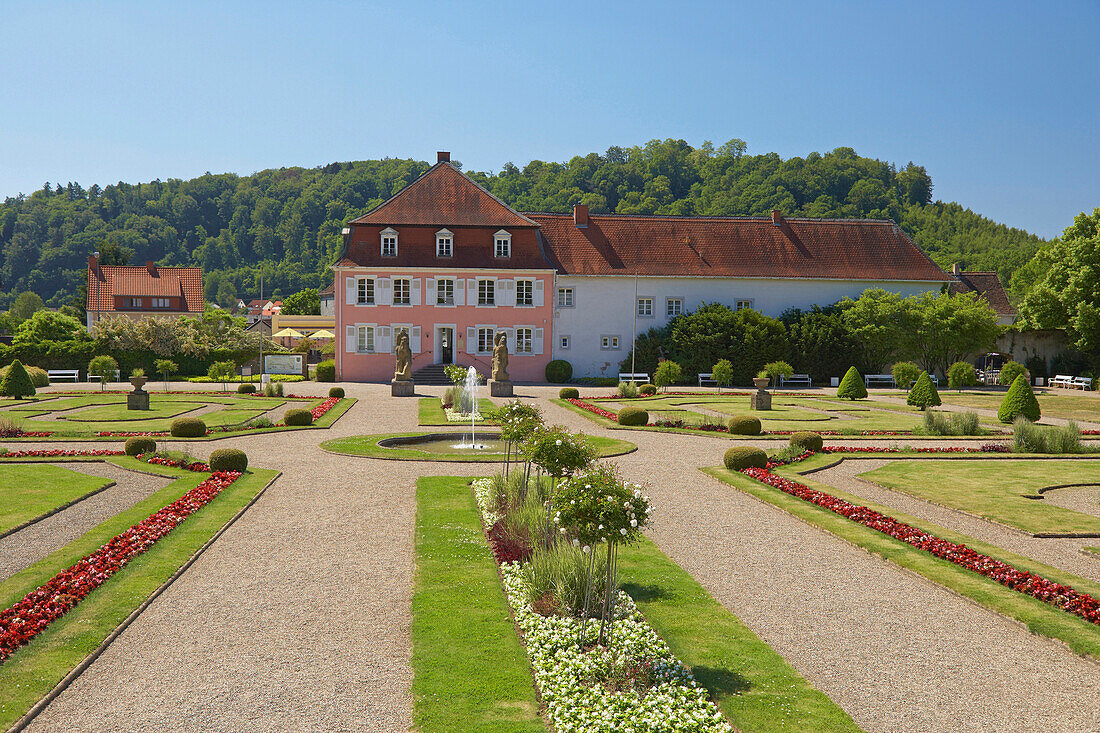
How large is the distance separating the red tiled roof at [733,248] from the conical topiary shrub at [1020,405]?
23.7 metres

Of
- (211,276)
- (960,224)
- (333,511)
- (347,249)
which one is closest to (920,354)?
(347,249)

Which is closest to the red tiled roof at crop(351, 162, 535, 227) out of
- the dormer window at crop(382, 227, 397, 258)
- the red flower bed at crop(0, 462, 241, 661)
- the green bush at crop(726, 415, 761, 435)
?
the dormer window at crop(382, 227, 397, 258)

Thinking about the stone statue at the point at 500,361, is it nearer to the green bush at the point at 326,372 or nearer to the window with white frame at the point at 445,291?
the window with white frame at the point at 445,291

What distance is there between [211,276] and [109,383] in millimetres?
87558

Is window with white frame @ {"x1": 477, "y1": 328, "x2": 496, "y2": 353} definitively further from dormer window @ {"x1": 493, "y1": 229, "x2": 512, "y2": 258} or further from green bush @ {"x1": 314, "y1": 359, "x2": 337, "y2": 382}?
green bush @ {"x1": 314, "y1": 359, "x2": 337, "y2": 382}

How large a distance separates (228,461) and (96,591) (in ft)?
24.7

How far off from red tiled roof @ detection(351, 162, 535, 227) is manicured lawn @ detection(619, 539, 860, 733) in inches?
1547

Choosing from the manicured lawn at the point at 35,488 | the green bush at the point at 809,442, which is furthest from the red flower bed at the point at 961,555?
the manicured lawn at the point at 35,488

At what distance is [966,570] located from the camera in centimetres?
1107

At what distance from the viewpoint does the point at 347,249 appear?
48094 millimetres

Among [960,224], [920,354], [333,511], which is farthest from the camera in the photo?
[960,224]

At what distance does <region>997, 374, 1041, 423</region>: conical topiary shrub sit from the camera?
27.4 m

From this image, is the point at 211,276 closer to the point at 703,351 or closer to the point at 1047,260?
the point at 703,351

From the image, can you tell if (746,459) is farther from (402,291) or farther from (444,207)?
(444,207)
